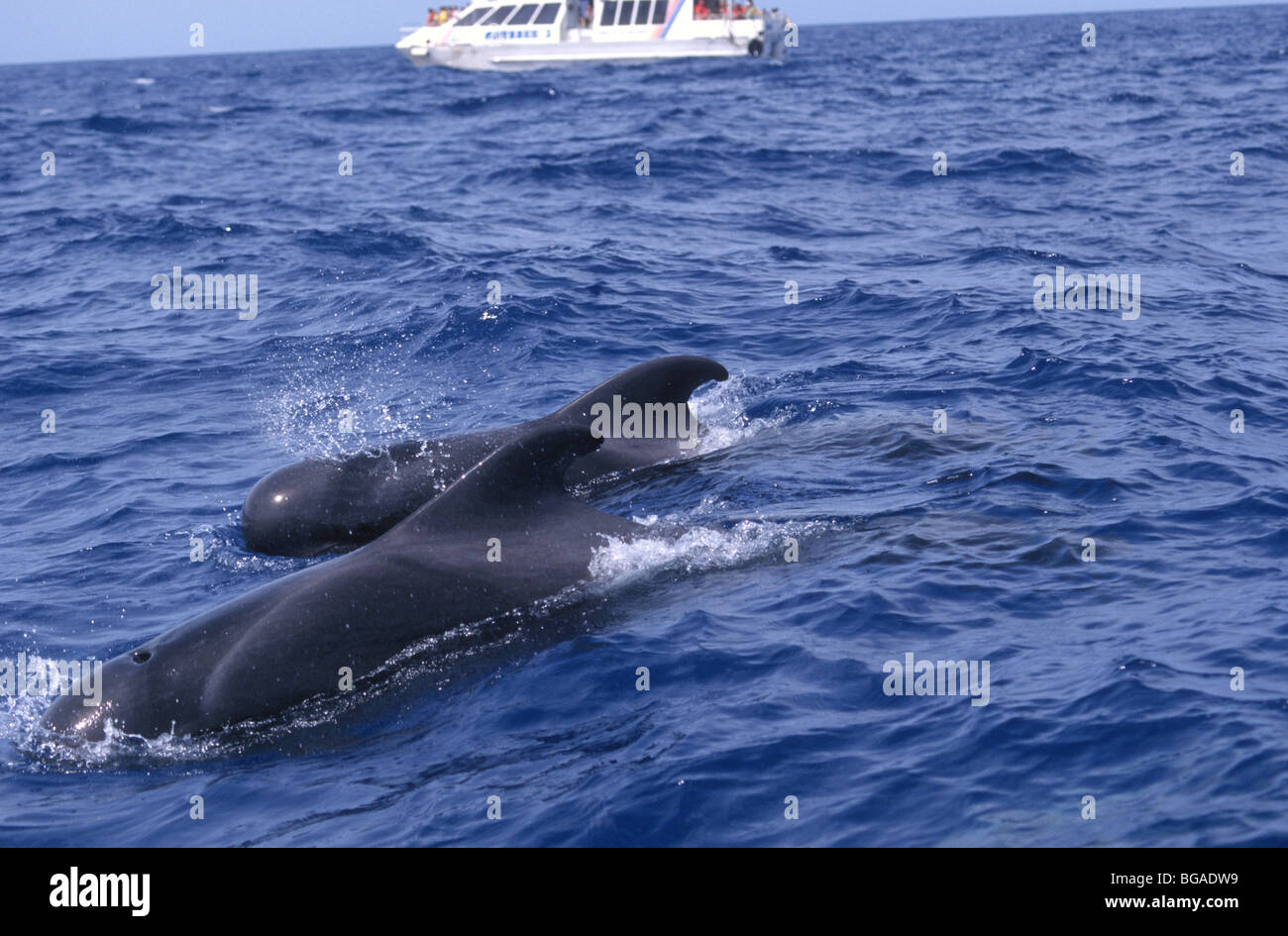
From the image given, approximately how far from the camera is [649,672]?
854 cm

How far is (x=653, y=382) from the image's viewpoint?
11.9 metres

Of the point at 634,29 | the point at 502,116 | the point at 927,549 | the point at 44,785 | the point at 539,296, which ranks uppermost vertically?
the point at 634,29

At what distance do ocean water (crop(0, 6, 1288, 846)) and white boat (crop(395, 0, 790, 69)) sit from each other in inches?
1771

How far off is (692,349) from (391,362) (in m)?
3.82

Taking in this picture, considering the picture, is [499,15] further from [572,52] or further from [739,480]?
[739,480]

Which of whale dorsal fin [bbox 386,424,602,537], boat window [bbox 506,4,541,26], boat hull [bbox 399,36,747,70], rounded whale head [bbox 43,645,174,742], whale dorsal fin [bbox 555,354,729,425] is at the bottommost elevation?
rounded whale head [bbox 43,645,174,742]

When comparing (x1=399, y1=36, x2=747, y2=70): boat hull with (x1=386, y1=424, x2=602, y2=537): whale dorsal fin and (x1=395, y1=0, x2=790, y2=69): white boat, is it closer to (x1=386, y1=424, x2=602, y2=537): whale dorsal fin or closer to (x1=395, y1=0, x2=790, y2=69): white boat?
(x1=395, y1=0, x2=790, y2=69): white boat

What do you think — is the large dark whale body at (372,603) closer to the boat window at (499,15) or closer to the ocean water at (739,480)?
the ocean water at (739,480)

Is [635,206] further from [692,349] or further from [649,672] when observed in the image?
[649,672]

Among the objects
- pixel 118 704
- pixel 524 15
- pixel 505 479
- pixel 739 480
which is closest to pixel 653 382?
pixel 739 480

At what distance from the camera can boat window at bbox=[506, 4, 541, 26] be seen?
257 feet

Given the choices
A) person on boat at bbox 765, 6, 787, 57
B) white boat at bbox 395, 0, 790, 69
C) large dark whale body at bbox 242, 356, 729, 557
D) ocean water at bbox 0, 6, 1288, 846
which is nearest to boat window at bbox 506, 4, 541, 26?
white boat at bbox 395, 0, 790, 69

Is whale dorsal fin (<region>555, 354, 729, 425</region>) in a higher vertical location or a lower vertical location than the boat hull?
lower
